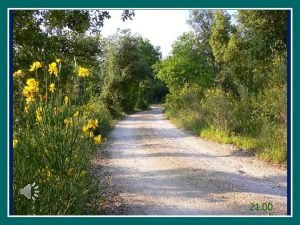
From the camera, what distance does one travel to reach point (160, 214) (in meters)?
5.64

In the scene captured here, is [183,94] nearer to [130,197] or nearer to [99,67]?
[99,67]

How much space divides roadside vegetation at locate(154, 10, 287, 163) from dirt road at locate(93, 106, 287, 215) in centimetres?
46

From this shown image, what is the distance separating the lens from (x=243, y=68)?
24.3ft

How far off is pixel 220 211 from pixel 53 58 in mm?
3292

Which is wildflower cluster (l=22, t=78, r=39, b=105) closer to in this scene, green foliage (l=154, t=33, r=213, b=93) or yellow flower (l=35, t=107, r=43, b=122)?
yellow flower (l=35, t=107, r=43, b=122)

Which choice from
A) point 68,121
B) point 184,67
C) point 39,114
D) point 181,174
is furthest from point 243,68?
point 39,114

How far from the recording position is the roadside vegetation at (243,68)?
6.44m

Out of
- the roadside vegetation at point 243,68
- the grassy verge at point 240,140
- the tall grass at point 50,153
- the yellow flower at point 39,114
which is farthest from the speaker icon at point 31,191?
the grassy verge at point 240,140

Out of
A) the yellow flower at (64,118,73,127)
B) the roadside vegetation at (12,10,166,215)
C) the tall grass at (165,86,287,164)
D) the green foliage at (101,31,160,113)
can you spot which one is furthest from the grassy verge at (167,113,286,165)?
the yellow flower at (64,118,73,127)

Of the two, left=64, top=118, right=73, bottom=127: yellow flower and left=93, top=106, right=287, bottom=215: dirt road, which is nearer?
left=64, top=118, right=73, bottom=127: yellow flower

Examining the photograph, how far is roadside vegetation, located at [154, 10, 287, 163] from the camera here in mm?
6438

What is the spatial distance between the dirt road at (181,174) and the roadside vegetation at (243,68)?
1.51 feet

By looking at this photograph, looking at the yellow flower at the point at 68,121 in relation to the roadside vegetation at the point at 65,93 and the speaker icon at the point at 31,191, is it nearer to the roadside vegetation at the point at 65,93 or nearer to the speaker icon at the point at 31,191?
the roadside vegetation at the point at 65,93

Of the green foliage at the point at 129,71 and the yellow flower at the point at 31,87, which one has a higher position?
the green foliage at the point at 129,71
